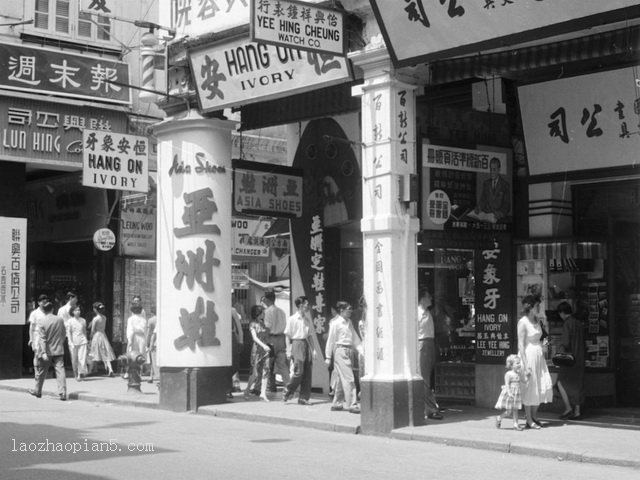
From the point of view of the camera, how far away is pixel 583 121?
14055 millimetres

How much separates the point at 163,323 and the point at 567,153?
23.3 feet

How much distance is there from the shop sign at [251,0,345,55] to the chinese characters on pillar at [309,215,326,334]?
5475mm

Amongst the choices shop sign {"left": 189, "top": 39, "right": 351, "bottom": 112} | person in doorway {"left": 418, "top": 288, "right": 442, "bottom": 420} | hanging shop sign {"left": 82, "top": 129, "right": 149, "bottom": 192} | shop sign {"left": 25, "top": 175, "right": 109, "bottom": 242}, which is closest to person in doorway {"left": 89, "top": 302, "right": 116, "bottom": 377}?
shop sign {"left": 25, "top": 175, "right": 109, "bottom": 242}

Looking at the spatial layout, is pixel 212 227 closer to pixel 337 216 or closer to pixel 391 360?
pixel 337 216

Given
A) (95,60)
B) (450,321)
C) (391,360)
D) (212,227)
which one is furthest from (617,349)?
(95,60)

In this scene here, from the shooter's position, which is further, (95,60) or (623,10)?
(95,60)

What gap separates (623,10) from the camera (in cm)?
1078

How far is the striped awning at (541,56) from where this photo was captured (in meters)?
12.3

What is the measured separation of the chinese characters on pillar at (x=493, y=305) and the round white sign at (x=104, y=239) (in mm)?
10616

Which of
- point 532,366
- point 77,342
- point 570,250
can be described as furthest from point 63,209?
point 532,366

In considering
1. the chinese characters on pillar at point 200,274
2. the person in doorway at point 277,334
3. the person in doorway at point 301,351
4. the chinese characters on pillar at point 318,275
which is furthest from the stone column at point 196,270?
the chinese characters on pillar at point 318,275

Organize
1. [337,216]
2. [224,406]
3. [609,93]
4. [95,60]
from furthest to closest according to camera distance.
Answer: [95,60] → [337,216] → [224,406] → [609,93]

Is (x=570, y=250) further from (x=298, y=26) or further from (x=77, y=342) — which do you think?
(x=77, y=342)

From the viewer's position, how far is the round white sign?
76.1 ft
